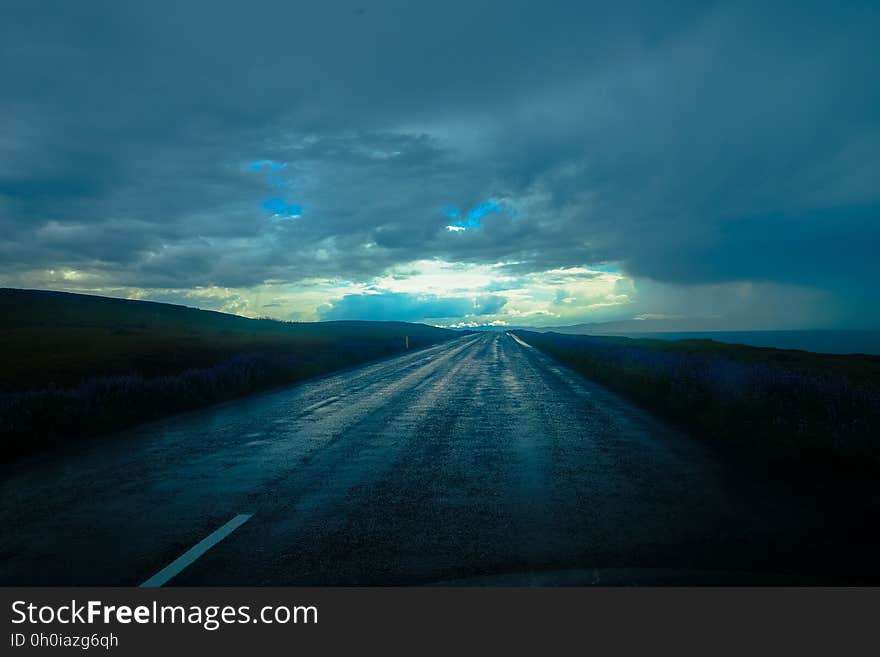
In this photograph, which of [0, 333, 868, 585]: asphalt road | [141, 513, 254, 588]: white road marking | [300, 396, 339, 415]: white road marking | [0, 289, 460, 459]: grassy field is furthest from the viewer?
[300, 396, 339, 415]: white road marking

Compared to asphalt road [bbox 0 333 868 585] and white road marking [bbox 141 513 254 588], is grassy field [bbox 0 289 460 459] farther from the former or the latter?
white road marking [bbox 141 513 254 588]

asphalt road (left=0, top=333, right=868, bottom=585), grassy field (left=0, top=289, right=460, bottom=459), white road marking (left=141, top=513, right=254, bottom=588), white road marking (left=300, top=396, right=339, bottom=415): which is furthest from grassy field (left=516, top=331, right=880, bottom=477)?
grassy field (left=0, top=289, right=460, bottom=459)

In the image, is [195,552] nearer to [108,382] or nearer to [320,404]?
[320,404]

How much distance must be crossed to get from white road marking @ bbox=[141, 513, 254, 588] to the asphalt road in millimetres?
41

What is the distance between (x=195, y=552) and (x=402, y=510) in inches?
85.1

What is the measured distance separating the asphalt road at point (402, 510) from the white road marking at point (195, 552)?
0.14ft

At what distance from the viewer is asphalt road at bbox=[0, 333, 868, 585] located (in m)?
4.41

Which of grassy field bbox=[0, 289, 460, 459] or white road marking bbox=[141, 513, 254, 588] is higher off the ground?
grassy field bbox=[0, 289, 460, 459]

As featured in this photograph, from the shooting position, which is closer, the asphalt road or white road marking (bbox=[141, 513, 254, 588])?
white road marking (bbox=[141, 513, 254, 588])

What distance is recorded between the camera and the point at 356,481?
23.8 ft

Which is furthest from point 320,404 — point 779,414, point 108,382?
point 779,414

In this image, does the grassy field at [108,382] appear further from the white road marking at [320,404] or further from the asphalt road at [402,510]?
the white road marking at [320,404]

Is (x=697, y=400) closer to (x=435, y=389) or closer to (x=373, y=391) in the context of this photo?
(x=435, y=389)
